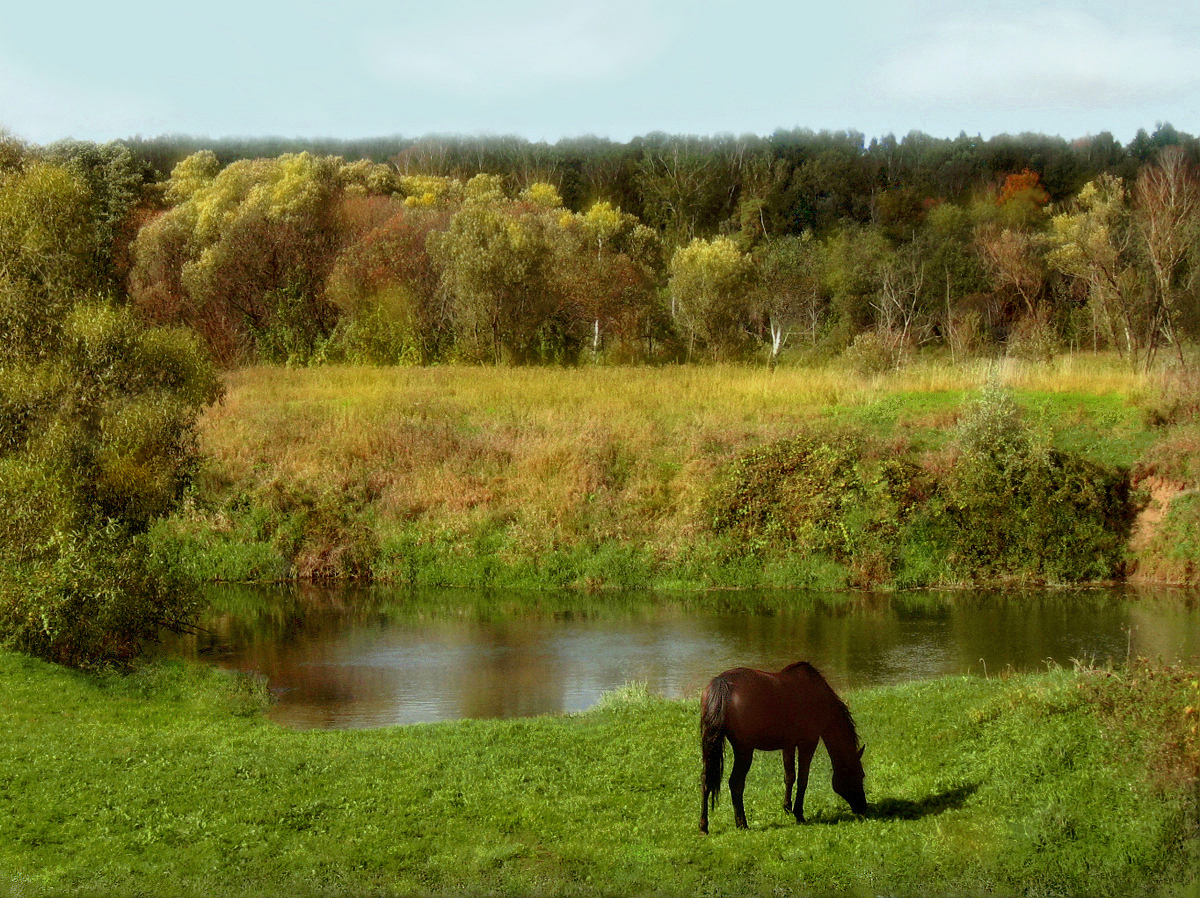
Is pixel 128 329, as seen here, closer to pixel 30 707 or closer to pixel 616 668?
pixel 30 707

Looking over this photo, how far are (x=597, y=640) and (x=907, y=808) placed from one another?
1208cm

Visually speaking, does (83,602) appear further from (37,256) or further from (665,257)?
(665,257)

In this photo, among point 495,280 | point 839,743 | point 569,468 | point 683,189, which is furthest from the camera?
point 683,189

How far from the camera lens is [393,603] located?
25812 mm

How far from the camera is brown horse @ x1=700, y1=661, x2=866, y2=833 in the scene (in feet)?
28.4

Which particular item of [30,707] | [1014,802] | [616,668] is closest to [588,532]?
[616,668]

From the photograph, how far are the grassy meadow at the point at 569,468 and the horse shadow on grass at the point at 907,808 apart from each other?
16.2 m

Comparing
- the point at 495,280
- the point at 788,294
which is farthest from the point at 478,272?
the point at 788,294

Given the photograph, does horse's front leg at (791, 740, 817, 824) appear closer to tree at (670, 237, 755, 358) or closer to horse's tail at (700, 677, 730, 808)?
horse's tail at (700, 677, 730, 808)

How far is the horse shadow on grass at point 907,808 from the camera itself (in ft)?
30.7

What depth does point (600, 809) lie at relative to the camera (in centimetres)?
1025

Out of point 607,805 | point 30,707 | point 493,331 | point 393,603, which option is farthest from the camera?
point 493,331

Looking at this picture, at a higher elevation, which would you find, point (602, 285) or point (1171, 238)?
point (1171, 238)

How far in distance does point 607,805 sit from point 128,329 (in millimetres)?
12601
